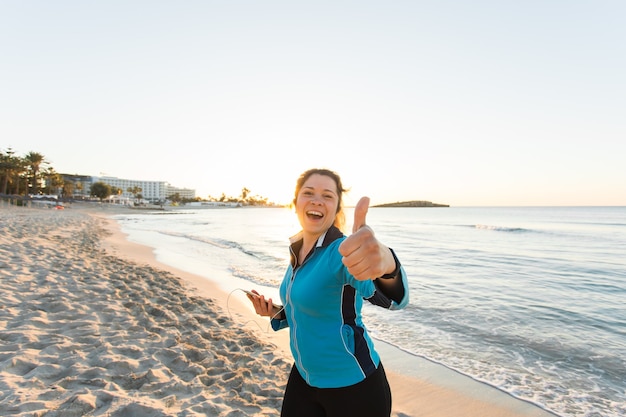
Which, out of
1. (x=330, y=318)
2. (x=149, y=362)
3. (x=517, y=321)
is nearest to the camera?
(x=330, y=318)

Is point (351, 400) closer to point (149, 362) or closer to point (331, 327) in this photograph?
point (331, 327)

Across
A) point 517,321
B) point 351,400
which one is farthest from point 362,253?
point 517,321

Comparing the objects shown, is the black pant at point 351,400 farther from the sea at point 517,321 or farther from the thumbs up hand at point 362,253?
the sea at point 517,321

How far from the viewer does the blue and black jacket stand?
183 centimetres

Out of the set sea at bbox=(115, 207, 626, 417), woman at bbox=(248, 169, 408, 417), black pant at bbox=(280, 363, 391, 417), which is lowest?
sea at bbox=(115, 207, 626, 417)

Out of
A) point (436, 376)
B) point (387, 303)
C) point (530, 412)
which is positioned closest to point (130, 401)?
point (387, 303)

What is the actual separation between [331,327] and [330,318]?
51 millimetres

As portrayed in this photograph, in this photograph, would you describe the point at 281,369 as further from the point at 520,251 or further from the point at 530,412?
the point at 520,251

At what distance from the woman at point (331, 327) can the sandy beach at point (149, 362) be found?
2.00 metres

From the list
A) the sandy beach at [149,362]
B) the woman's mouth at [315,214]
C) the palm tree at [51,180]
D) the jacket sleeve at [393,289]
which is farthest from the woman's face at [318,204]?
the palm tree at [51,180]

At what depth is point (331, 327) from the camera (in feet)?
6.27

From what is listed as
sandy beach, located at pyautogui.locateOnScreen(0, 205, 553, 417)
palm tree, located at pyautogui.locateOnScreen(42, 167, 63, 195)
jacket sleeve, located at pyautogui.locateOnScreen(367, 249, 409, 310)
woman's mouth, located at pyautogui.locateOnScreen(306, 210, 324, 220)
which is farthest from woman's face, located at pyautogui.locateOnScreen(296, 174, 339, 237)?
palm tree, located at pyautogui.locateOnScreen(42, 167, 63, 195)

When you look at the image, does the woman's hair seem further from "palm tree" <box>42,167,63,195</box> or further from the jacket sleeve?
"palm tree" <box>42,167,63,195</box>

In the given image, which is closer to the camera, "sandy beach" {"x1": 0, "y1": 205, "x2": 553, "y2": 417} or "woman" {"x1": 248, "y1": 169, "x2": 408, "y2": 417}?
"woman" {"x1": 248, "y1": 169, "x2": 408, "y2": 417}
